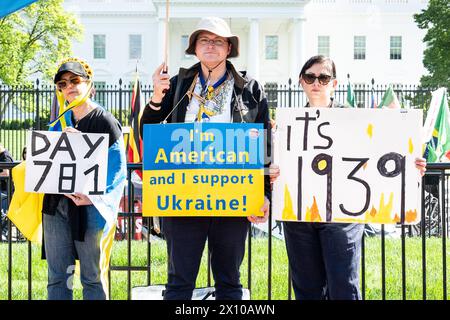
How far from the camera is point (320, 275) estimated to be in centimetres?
390

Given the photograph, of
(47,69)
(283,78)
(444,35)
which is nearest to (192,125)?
(47,69)

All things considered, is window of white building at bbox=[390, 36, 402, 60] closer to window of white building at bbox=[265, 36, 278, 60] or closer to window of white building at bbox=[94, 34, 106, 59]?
window of white building at bbox=[265, 36, 278, 60]

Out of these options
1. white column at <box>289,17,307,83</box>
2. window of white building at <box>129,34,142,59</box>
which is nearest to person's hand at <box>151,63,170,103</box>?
white column at <box>289,17,307,83</box>

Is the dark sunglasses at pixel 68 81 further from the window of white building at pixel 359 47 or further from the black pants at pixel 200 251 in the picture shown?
the window of white building at pixel 359 47

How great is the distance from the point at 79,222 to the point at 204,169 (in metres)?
0.84

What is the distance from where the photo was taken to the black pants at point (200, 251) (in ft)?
12.6

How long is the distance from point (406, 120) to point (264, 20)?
175ft

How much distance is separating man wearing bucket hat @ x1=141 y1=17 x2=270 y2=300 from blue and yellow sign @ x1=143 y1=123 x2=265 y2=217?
Answer: 0.07m

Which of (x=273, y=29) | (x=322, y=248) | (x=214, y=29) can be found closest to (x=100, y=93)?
(x=214, y=29)

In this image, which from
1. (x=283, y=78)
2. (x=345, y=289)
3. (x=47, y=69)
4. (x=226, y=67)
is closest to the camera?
(x=345, y=289)

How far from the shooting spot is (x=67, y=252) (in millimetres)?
4078

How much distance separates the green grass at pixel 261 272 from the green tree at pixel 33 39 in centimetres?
1627

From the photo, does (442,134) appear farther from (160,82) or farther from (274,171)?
(160,82)

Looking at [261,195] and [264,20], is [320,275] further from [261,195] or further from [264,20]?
[264,20]
